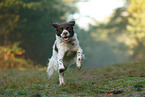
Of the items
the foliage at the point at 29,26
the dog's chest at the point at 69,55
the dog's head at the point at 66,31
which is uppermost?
the foliage at the point at 29,26

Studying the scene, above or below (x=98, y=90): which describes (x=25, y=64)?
above

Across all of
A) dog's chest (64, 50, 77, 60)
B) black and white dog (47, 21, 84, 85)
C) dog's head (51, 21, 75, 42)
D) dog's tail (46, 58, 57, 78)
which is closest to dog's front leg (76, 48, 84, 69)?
black and white dog (47, 21, 84, 85)

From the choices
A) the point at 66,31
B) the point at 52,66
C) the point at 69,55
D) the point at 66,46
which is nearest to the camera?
the point at 66,31

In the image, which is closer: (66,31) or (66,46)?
(66,31)

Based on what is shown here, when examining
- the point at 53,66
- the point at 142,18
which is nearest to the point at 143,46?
the point at 142,18

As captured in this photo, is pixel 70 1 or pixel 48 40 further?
pixel 70 1

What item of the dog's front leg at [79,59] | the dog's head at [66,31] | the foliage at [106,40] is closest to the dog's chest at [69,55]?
the dog's front leg at [79,59]

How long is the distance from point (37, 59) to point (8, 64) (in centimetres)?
544

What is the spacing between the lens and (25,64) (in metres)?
23.3

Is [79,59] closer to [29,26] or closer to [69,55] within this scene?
[69,55]

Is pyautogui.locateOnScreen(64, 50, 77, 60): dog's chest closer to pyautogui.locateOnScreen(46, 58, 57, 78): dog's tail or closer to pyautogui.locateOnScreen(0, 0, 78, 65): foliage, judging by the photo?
pyautogui.locateOnScreen(46, 58, 57, 78): dog's tail

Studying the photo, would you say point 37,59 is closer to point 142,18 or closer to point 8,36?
point 8,36

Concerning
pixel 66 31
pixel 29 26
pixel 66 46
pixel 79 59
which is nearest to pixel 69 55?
pixel 66 46

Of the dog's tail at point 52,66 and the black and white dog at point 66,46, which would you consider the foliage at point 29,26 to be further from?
the black and white dog at point 66,46
